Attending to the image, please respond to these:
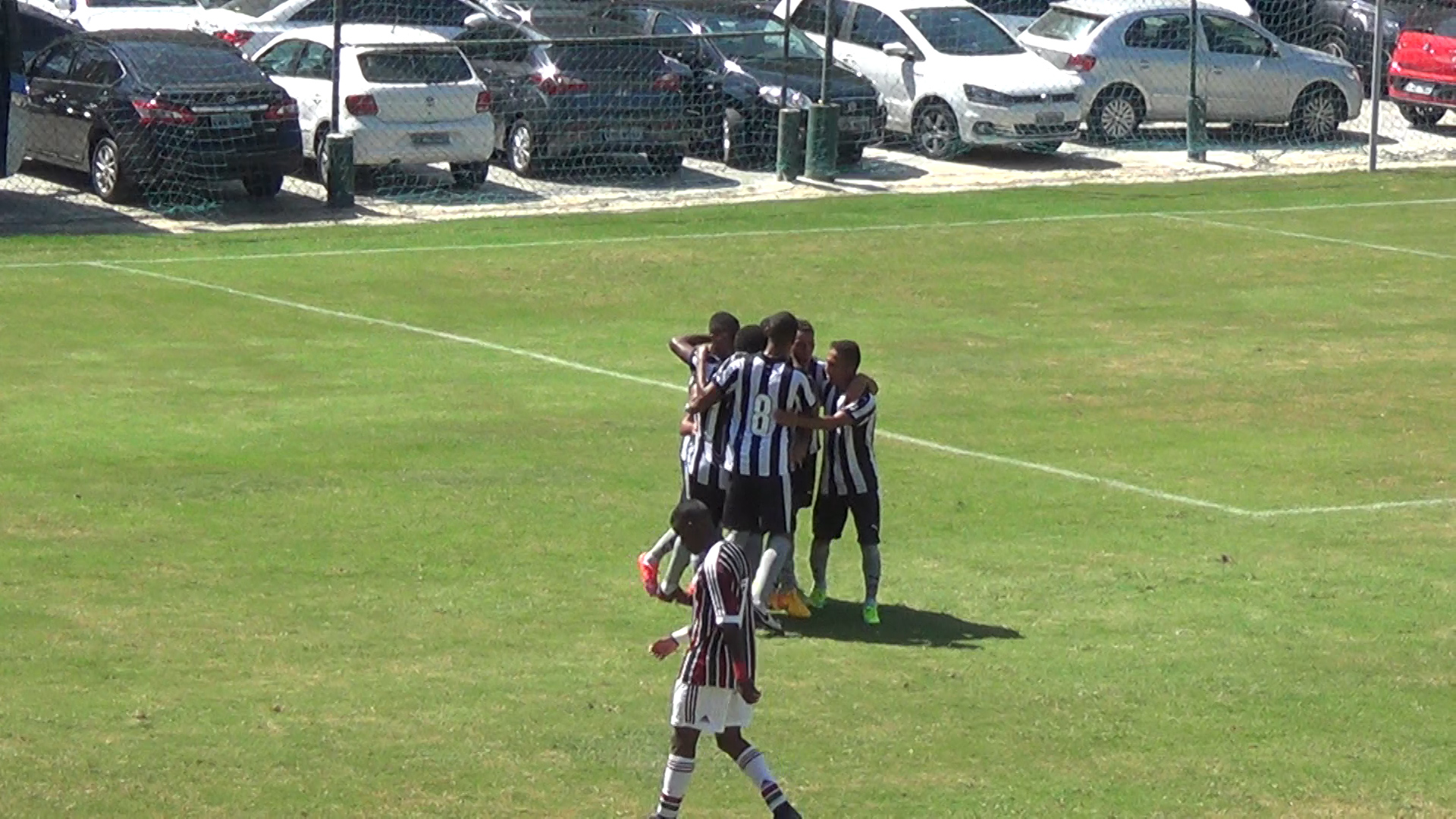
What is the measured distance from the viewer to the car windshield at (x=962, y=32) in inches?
1277

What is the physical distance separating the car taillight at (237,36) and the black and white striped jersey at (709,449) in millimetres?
21491

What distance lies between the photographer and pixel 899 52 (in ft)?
106

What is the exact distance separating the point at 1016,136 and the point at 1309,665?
807 inches

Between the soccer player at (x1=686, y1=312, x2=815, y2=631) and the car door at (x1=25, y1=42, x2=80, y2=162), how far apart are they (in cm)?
1797

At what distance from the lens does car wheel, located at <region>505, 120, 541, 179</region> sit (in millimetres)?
29906

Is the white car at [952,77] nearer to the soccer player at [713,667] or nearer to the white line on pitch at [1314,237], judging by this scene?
the white line on pitch at [1314,237]

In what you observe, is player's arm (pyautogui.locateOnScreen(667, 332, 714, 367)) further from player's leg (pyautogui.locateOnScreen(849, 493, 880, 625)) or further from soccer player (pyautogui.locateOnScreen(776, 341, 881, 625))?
player's leg (pyautogui.locateOnScreen(849, 493, 880, 625))

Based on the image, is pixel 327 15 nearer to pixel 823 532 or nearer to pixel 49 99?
pixel 49 99

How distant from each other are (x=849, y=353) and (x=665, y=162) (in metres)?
18.4

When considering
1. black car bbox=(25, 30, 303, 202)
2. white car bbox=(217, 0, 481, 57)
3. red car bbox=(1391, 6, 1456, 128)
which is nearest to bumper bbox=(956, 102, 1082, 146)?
red car bbox=(1391, 6, 1456, 128)

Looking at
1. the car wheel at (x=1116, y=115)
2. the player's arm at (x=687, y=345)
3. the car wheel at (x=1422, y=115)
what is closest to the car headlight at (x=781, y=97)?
the car wheel at (x=1116, y=115)

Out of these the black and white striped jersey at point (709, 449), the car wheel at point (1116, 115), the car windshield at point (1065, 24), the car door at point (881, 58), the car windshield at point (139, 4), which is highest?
the car windshield at point (1065, 24)

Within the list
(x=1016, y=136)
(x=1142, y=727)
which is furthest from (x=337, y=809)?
(x=1016, y=136)

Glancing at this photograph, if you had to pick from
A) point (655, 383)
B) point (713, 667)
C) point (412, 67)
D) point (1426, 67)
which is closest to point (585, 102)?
point (412, 67)
